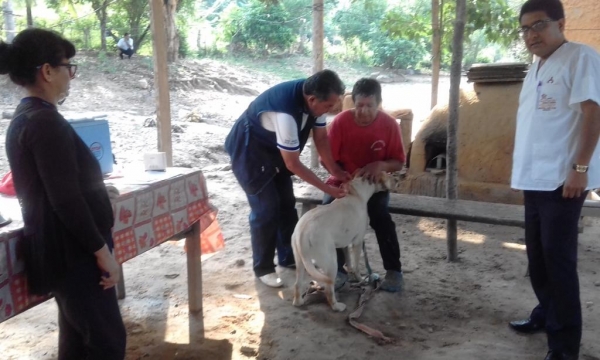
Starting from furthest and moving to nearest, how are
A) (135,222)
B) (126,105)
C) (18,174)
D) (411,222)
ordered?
(126,105), (411,222), (135,222), (18,174)

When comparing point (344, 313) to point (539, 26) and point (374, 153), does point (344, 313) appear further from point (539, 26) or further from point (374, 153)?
point (539, 26)

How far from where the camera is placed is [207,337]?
3436 mm

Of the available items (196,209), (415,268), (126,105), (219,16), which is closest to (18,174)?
(196,209)

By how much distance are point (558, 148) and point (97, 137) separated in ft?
7.97

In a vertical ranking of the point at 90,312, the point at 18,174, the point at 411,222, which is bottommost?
the point at 411,222

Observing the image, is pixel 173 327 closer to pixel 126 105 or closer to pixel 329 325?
pixel 329 325

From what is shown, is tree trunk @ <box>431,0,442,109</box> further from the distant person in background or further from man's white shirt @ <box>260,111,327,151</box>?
the distant person in background

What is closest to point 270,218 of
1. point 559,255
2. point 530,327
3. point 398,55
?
point 530,327


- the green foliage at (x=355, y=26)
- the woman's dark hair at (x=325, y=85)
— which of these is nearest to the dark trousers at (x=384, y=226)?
the woman's dark hair at (x=325, y=85)

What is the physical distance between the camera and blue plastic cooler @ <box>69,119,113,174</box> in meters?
2.95

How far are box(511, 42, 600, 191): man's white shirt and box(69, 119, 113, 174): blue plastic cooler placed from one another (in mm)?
2269

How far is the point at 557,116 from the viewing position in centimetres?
267

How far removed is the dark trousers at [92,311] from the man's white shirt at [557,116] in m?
2.07

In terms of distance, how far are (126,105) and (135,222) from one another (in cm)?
1255
